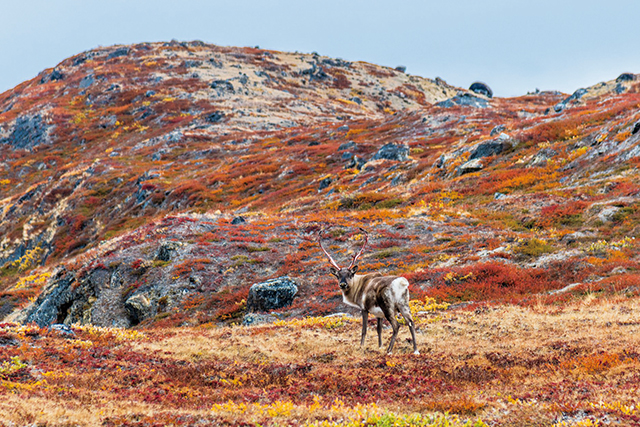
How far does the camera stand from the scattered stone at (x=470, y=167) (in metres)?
41.6

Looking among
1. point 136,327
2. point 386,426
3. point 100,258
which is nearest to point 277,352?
point 386,426

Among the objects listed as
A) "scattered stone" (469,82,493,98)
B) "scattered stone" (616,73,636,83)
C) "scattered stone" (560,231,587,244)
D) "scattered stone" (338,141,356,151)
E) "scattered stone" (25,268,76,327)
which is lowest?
"scattered stone" (25,268,76,327)

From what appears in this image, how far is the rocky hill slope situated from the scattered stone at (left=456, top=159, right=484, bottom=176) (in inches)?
5.8

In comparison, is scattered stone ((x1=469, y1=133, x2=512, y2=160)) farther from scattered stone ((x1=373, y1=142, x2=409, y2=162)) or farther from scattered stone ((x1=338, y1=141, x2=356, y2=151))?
scattered stone ((x1=338, y1=141, x2=356, y2=151))

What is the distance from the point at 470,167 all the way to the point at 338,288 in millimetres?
26296

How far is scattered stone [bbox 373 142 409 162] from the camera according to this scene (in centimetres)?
5684

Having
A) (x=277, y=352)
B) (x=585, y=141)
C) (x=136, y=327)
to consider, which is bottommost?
(x=136, y=327)

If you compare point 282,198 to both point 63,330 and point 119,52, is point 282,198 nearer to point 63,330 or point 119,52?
point 63,330

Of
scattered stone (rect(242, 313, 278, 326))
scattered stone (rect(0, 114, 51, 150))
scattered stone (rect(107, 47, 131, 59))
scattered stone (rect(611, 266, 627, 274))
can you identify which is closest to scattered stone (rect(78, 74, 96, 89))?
scattered stone (rect(0, 114, 51, 150))

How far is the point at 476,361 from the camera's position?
10273mm

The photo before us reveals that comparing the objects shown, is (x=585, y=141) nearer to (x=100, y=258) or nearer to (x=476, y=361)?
(x=476, y=361)

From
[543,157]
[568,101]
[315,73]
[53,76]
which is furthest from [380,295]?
[53,76]

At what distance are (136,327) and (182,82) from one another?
119 meters

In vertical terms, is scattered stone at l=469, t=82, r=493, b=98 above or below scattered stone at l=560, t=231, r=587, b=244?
above
